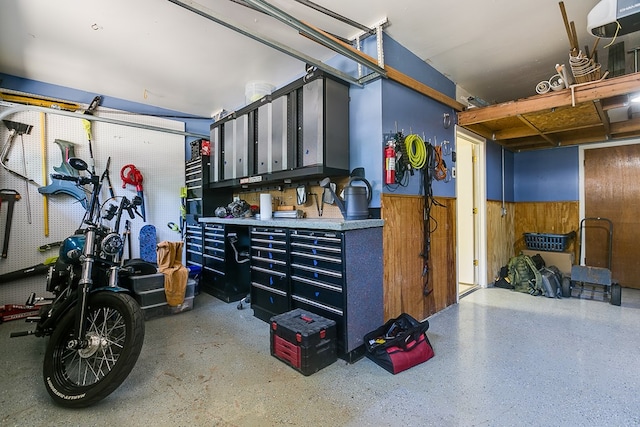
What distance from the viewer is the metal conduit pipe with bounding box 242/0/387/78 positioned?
1523 mm

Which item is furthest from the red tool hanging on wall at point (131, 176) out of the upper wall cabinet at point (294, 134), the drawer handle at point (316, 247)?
the drawer handle at point (316, 247)

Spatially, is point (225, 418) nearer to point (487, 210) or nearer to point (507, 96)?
point (487, 210)

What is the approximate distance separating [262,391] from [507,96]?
4.68m

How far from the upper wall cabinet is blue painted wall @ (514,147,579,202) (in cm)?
389

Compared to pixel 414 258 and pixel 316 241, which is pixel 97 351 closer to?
pixel 316 241

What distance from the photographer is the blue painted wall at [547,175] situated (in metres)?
4.37

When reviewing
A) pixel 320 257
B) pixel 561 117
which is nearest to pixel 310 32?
pixel 320 257

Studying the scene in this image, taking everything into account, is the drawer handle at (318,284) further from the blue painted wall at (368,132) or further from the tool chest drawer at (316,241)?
the blue painted wall at (368,132)

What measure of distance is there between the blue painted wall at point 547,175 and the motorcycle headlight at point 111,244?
18.7 ft

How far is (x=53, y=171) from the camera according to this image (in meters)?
3.38

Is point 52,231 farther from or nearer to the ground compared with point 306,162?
nearer to the ground

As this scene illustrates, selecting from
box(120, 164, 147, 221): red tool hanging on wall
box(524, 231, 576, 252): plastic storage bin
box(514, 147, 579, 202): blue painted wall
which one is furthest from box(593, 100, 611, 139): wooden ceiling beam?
box(120, 164, 147, 221): red tool hanging on wall

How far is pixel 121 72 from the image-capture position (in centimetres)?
319

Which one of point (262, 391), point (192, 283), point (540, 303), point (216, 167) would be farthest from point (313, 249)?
point (540, 303)
